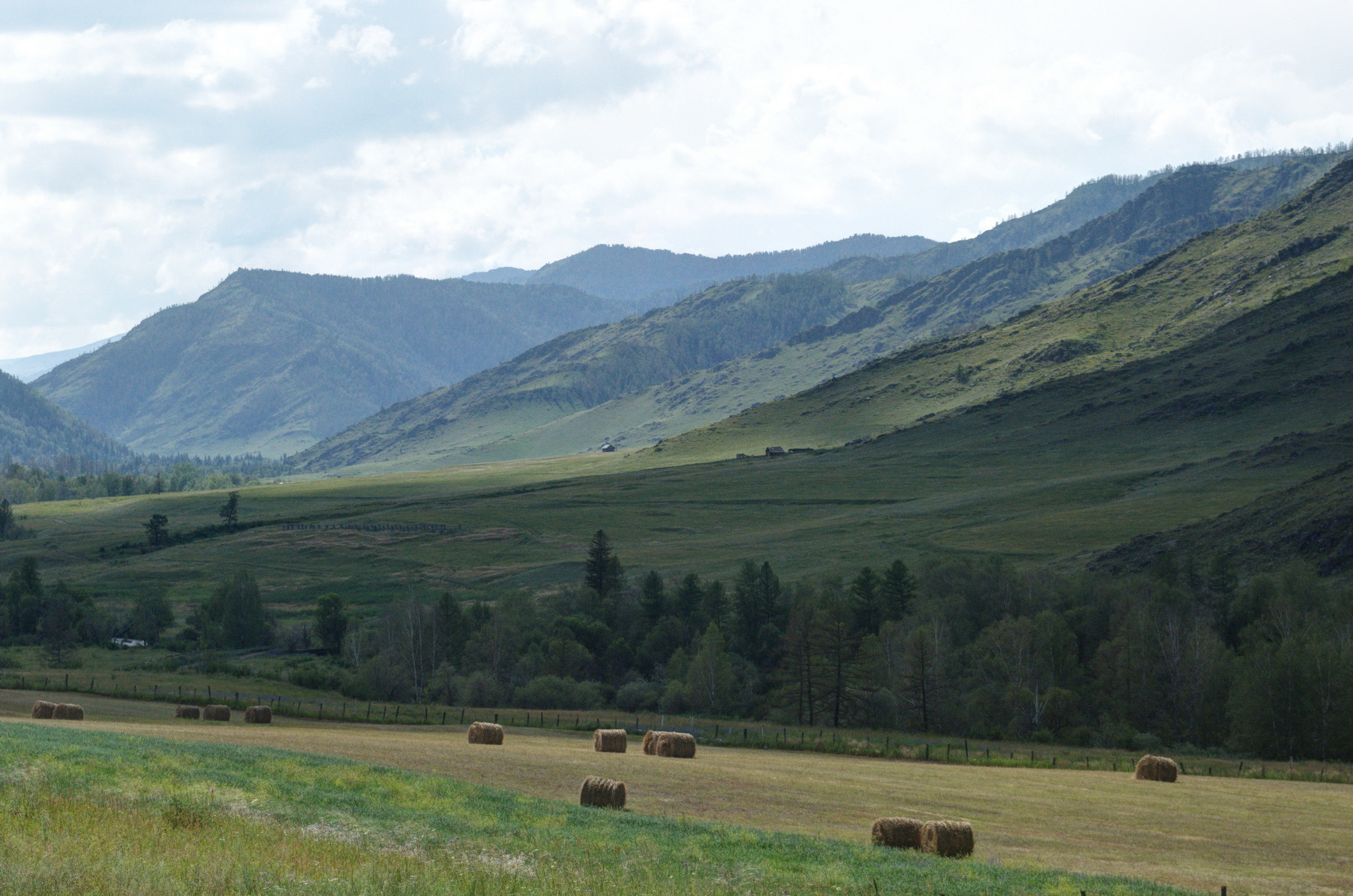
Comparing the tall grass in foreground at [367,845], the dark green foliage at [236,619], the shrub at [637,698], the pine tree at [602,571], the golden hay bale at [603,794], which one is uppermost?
the pine tree at [602,571]

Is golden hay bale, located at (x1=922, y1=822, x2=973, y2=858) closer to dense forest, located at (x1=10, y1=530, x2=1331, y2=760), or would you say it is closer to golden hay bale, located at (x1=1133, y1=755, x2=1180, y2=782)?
golden hay bale, located at (x1=1133, y1=755, x2=1180, y2=782)

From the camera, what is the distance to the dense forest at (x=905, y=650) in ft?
309

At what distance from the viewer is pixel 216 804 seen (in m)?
28.8

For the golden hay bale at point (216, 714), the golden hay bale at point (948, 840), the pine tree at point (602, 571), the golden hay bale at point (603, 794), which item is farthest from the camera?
the pine tree at point (602, 571)

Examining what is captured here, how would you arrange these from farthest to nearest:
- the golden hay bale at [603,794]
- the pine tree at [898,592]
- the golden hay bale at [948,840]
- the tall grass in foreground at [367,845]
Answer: the pine tree at [898,592] < the golden hay bale at [603,794] < the golden hay bale at [948,840] < the tall grass in foreground at [367,845]

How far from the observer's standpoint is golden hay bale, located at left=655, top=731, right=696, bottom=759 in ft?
196

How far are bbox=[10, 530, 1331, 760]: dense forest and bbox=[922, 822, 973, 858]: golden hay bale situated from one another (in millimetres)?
61844

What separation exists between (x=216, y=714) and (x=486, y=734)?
2218cm

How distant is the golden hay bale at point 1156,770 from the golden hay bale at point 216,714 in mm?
54414

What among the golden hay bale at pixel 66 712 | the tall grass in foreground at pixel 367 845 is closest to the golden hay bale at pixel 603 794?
the tall grass in foreground at pixel 367 845

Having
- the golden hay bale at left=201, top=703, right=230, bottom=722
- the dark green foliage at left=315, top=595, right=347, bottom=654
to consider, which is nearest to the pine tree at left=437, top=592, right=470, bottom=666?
the dark green foliage at left=315, top=595, right=347, bottom=654

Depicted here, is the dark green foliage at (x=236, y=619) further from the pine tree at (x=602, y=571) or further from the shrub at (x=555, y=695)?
the shrub at (x=555, y=695)

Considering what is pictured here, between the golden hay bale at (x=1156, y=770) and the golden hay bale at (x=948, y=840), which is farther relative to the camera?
the golden hay bale at (x=1156, y=770)

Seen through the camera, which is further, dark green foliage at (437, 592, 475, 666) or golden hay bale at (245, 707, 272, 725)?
dark green foliage at (437, 592, 475, 666)
